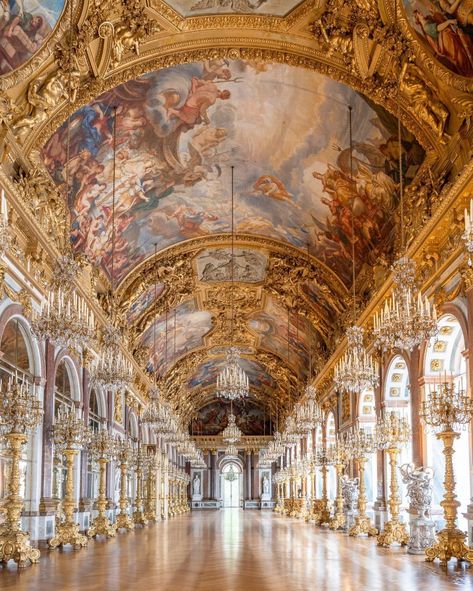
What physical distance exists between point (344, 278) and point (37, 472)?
11917 millimetres

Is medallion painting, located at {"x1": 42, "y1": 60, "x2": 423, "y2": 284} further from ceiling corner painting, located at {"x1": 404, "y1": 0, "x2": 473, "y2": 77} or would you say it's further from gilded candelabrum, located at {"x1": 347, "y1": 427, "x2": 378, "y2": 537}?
gilded candelabrum, located at {"x1": 347, "y1": 427, "x2": 378, "y2": 537}

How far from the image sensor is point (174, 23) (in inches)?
560

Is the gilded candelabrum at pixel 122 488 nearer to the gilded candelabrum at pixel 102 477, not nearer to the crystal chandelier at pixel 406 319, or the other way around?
the gilded candelabrum at pixel 102 477

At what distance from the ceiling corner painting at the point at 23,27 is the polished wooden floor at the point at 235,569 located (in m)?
8.23

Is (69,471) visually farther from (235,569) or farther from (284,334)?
(284,334)

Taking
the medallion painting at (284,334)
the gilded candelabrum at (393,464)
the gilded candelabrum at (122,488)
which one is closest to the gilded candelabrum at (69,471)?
the gilded candelabrum at (122,488)

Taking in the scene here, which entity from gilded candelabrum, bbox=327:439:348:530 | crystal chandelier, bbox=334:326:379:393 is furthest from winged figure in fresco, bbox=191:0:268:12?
gilded candelabrum, bbox=327:439:348:530

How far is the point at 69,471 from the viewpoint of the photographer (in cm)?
1517

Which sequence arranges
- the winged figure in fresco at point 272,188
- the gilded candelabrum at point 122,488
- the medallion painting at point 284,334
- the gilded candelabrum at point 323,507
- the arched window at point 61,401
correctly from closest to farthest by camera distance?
the arched window at point 61,401 → the winged figure in fresco at point 272,188 → the gilded candelabrum at point 122,488 → the gilded candelabrum at point 323,507 → the medallion painting at point 284,334

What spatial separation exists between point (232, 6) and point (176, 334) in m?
22.0

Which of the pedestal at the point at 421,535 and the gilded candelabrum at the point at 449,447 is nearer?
the gilded candelabrum at the point at 449,447

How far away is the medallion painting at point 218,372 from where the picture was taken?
1706 inches

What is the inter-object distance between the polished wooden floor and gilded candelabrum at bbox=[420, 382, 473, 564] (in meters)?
0.47

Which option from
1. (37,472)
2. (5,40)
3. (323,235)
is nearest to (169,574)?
(37,472)
